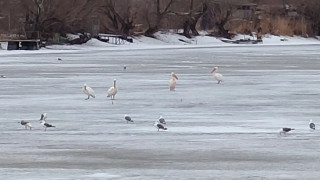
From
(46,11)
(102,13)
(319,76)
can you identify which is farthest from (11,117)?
(102,13)

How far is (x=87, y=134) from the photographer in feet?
44.4

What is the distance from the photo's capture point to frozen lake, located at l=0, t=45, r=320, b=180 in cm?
1023

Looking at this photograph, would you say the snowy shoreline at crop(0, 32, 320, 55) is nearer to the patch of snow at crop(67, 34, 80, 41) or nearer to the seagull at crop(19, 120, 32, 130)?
the patch of snow at crop(67, 34, 80, 41)

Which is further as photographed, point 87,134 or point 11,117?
point 11,117

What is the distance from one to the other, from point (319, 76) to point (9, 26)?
32.6 metres

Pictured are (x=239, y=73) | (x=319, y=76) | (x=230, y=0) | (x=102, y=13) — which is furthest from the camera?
(x=230, y=0)

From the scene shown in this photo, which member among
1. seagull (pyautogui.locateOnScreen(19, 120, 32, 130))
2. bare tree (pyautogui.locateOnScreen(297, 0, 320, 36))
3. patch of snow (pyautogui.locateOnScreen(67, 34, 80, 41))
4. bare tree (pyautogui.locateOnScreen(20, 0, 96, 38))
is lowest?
bare tree (pyautogui.locateOnScreen(297, 0, 320, 36))

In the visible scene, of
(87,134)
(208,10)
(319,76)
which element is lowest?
(208,10)

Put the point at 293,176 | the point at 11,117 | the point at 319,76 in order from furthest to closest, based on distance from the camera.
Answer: the point at 319,76 → the point at 11,117 → the point at 293,176

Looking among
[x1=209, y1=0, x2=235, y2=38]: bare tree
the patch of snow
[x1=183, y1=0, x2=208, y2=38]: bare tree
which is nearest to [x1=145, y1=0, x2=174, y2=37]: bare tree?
[x1=183, y1=0, x2=208, y2=38]: bare tree

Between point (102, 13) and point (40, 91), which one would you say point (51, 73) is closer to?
point (40, 91)

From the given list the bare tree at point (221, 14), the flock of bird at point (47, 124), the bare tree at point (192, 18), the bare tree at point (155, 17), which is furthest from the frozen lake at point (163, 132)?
the bare tree at point (221, 14)

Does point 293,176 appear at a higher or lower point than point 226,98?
higher

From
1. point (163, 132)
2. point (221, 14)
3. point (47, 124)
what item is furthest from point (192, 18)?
point (163, 132)
